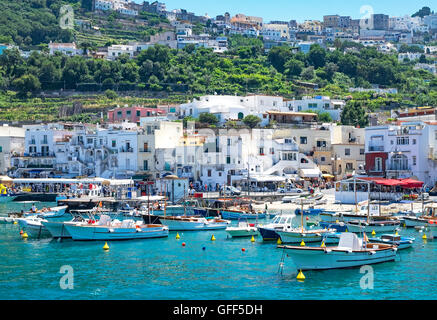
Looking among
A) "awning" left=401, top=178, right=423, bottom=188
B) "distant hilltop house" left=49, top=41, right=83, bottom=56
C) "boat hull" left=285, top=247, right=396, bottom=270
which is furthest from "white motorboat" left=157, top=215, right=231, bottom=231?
"distant hilltop house" left=49, top=41, right=83, bottom=56

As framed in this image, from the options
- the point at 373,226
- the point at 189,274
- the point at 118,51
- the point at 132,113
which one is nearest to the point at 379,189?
the point at 373,226

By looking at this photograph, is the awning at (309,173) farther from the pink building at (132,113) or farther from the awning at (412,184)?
the pink building at (132,113)

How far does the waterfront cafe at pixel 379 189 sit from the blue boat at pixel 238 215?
10407 mm

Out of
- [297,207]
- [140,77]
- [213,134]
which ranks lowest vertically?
[297,207]

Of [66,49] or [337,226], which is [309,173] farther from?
[66,49]

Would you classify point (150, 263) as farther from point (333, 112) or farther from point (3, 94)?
point (3, 94)

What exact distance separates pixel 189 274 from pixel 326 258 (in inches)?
264

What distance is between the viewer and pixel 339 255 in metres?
32.8

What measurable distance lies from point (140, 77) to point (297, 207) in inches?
2954

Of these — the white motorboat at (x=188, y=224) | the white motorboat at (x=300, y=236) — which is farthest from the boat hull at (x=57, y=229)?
the white motorboat at (x=300, y=236)

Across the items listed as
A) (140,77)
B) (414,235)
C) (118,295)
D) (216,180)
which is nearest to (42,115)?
(140,77)

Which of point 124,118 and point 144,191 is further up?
point 124,118

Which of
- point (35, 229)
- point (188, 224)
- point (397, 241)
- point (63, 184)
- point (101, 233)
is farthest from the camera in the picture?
point (63, 184)

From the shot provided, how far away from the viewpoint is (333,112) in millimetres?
101812
